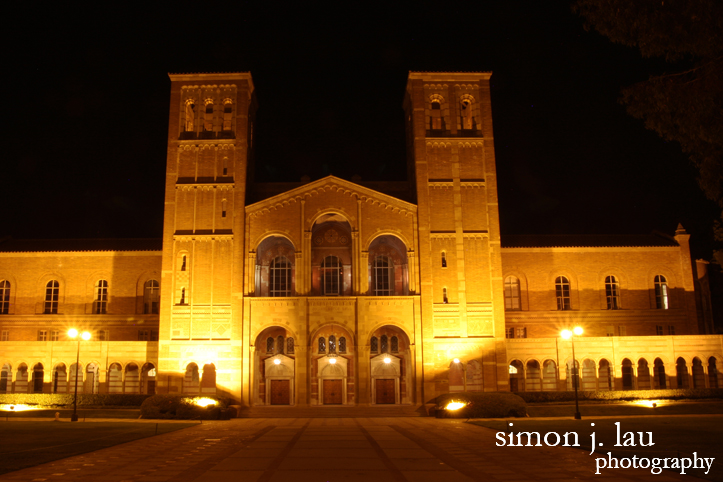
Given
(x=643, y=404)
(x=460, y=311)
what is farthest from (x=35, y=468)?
(x=643, y=404)

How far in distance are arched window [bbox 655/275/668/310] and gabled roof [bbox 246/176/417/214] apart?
2192cm

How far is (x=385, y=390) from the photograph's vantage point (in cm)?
4928

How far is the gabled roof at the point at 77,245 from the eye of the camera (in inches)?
2165

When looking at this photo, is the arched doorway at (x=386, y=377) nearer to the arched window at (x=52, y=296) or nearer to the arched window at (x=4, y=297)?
the arched window at (x=52, y=296)

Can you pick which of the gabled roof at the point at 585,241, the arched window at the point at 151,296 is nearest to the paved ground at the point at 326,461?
the arched window at the point at 151,296

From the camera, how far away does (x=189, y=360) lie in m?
45.9

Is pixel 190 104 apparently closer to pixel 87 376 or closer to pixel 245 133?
pixel 245 133

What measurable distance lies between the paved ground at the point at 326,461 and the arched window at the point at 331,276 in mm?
23292

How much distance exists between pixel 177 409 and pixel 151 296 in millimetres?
17367

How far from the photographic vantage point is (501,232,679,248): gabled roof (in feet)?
180

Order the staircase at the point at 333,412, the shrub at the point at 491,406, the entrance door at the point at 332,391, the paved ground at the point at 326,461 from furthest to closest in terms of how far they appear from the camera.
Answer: the entrance door at the point at 332,391
the staircase at the point at 333,412
the shrub at the point at 491,406
the paved ground at the point at 326,461

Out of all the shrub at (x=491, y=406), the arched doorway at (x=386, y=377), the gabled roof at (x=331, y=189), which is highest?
the gabled roof at (x=331, y=189)

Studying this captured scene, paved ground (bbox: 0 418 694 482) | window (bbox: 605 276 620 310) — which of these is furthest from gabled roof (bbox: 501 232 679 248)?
paved ground (bbox: 0 418 694 482)

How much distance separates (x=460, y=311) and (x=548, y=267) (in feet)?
38.6
